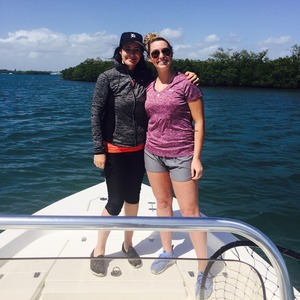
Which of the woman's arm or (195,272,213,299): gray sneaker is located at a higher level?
the woman's arm

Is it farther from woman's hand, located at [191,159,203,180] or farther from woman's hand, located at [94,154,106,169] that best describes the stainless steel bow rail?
woman's hand, located at [94,154,106,169]

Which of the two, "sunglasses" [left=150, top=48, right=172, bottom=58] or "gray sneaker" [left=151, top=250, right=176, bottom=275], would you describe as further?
"sunglasses" [left=150, top=48, right=172, bottom=58]

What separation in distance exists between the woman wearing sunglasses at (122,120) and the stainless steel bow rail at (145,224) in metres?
1.31

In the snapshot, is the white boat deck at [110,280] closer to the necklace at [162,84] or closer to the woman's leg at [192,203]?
the woman's leg at [192,203]

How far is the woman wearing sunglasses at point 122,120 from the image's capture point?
8.55ft

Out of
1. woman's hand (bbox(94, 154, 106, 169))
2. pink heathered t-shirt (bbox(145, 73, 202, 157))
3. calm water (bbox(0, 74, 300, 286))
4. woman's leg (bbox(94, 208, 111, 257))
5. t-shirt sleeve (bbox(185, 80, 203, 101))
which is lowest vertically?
calm water (bbox(0, 74, 300, 286))

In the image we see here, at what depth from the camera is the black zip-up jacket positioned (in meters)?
2.61

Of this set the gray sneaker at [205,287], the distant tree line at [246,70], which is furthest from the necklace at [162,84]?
the distant tree line at [246,70]

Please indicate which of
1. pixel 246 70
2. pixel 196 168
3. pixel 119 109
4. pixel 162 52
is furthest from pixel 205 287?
pixel 246 70

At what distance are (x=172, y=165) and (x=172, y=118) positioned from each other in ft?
1.25

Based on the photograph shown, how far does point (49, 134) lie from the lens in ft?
44.4

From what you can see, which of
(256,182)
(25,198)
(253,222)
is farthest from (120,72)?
(256,182)

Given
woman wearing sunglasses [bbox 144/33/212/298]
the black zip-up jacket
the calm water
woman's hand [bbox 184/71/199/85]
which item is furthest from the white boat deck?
the calm water

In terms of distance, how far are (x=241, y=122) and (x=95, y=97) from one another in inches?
684
